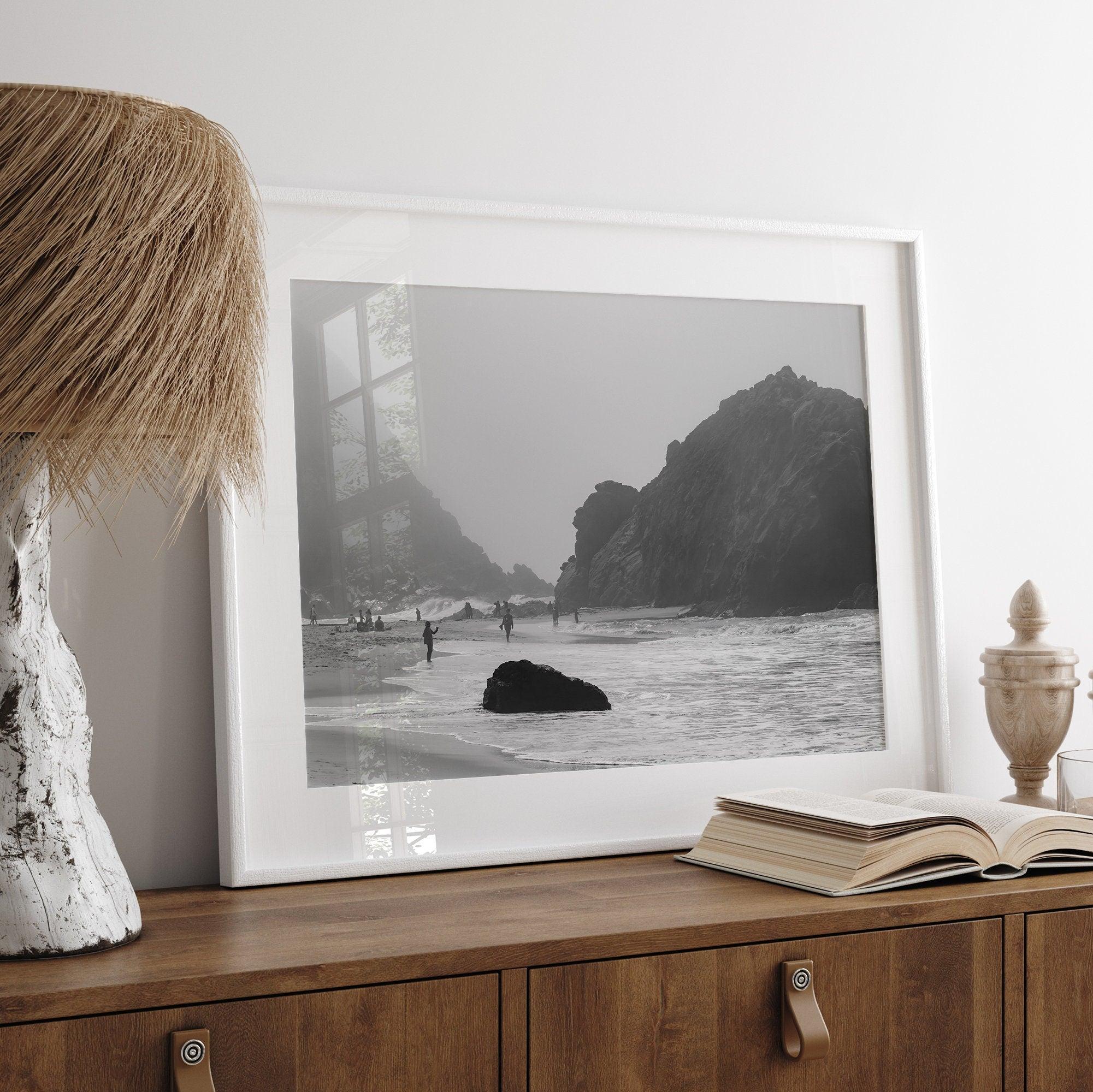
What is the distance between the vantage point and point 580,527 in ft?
4.58

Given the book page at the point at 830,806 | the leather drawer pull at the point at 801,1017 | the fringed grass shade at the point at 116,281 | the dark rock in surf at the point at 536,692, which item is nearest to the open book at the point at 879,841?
the book page at the point at 830,806

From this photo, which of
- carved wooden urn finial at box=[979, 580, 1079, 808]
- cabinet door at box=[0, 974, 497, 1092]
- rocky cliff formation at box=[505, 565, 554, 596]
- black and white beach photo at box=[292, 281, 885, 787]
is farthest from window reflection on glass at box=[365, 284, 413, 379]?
carved wooden urn finial at box=[979, 580, 1079, 808]

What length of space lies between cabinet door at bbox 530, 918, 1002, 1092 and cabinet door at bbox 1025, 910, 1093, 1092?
0.04 metres

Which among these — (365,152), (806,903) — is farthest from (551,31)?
(806,903)

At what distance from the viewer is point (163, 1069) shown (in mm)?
881

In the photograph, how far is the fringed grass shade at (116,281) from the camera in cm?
83

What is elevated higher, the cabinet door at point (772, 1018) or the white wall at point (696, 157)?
the white wall at point (696, 157)

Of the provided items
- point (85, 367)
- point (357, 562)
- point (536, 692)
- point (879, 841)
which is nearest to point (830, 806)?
point (879, 841)

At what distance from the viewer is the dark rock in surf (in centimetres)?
134

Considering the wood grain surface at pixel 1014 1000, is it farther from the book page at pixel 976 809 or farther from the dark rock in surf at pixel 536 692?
the dark rock in surf at pixel 536 692

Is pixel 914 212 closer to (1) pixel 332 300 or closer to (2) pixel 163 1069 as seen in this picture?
(1) pixel 332 300

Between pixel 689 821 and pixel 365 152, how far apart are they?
926 mm

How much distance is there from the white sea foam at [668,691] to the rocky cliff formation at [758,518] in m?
0.03

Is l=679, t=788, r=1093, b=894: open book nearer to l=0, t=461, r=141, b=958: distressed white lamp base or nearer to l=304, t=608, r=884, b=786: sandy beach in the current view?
l=304, t=608, r=884, b=786: sandy beach
